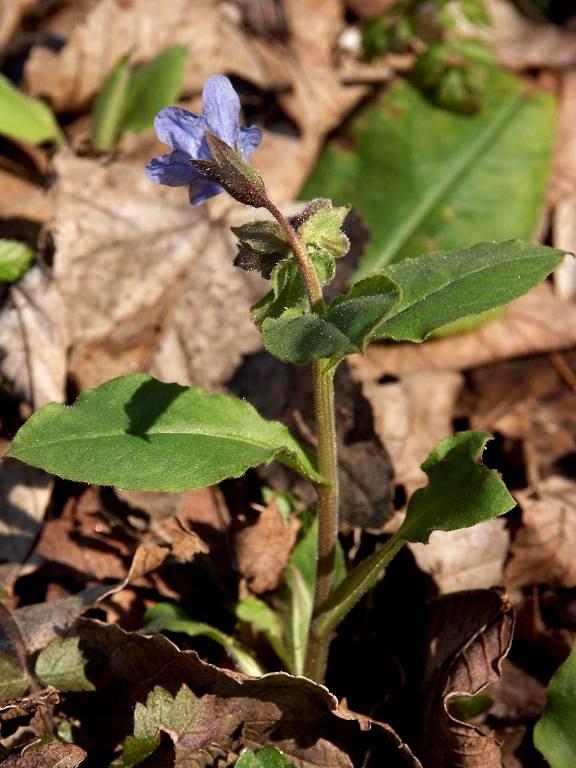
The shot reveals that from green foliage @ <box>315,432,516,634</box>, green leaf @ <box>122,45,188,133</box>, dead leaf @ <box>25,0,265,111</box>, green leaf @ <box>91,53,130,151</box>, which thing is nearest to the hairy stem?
green foliage @ <box>315,432,516,634</box>

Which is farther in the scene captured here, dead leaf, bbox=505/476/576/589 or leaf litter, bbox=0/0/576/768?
dead leaf, bbox=505/476/576/589

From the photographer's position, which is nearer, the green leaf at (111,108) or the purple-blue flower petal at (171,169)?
the purple-blue flower petal at (171,169)

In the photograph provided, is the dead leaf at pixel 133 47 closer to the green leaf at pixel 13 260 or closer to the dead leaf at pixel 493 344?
the green leaf at pixel 13 260

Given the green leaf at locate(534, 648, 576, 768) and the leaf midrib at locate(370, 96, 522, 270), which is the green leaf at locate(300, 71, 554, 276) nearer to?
the leaf midrib at locate(370, 96, 522, 270)

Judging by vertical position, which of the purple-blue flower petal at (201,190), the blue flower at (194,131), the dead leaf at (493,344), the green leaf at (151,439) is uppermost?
the blue flower at (194,131)

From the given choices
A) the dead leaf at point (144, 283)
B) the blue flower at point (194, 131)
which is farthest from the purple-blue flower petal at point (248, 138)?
the dead leaf at point (144, 283)

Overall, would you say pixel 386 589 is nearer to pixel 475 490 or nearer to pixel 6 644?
pixel 475 490
